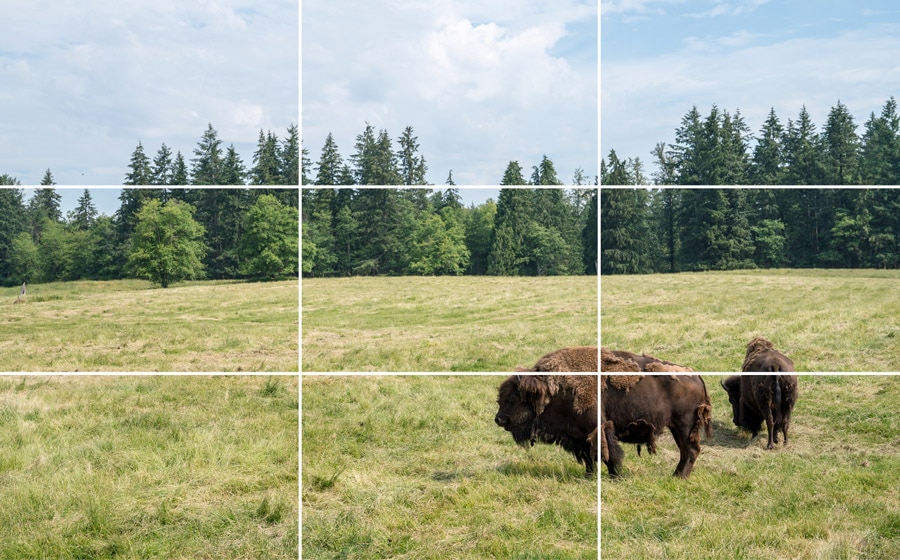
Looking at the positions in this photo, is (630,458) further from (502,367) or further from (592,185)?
(502,367)

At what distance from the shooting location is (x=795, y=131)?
22.4 ft

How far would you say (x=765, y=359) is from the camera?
741cm

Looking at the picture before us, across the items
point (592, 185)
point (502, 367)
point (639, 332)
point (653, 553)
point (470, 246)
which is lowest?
point (653, 553)

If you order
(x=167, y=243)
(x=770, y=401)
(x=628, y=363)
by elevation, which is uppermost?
(x=167, y=243)

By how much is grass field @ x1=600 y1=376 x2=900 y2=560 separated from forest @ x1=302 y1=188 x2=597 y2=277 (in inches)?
90.0

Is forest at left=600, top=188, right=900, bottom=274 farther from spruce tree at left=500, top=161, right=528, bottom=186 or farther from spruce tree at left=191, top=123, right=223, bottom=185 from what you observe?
spruce tree at left=191, top=123, right=223, bottom=185

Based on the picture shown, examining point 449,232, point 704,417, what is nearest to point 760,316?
point 704,417

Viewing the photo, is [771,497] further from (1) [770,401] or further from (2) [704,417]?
(1) [770,401]

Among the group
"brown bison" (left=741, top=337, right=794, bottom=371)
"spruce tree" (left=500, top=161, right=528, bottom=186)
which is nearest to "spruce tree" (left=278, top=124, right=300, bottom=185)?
"spruce tree" (left=500, top=161, right=528, bottom=186)

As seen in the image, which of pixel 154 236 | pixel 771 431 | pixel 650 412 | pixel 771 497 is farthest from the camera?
pixel 771 431

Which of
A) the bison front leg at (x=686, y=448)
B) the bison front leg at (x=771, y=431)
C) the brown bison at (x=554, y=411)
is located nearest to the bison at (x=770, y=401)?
the bison front leg at (x=771, y=431)

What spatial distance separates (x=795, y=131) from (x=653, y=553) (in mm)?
4633

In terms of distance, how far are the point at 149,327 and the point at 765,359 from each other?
8049mm

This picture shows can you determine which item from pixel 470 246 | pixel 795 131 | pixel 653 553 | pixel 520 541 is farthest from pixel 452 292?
pixel 795 131
